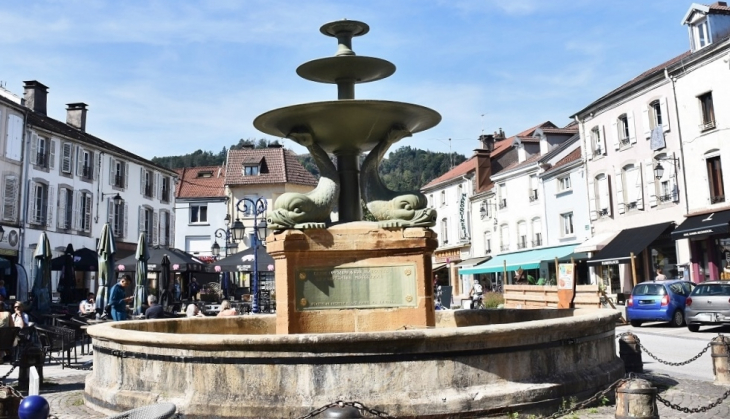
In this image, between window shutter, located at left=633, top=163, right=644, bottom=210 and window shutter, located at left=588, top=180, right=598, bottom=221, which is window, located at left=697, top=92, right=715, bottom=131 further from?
window shutter, located at left=588, top=180, right=598, bottom=221

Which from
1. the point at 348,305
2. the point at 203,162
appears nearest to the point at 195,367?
the point at 348,305

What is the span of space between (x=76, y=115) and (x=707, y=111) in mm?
35734

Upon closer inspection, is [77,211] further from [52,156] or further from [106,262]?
[106,262]

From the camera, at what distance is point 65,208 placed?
117ft

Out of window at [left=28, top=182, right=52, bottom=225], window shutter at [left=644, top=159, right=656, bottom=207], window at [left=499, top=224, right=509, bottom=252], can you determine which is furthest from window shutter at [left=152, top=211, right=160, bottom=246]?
window shutter at [left=644, top=159, right=656, bottom=207]

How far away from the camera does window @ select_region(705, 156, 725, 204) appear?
25.3m

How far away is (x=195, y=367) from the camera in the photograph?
5.86 metres

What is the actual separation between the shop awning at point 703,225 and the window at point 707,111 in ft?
12.0

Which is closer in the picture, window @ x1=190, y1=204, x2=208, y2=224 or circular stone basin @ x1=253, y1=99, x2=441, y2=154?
circular stone basin @ x1=253, y1=99, x2=441, y2=154

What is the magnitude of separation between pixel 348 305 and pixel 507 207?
36.7 metres

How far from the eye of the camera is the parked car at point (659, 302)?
63.0 feet

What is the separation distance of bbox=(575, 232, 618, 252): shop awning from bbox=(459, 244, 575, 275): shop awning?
1789mm

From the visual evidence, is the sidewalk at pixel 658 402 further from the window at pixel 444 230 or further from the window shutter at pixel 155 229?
the window at pixel 444 230

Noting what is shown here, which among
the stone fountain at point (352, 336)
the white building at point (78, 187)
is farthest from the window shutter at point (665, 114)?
the white building at point (78, 187)
